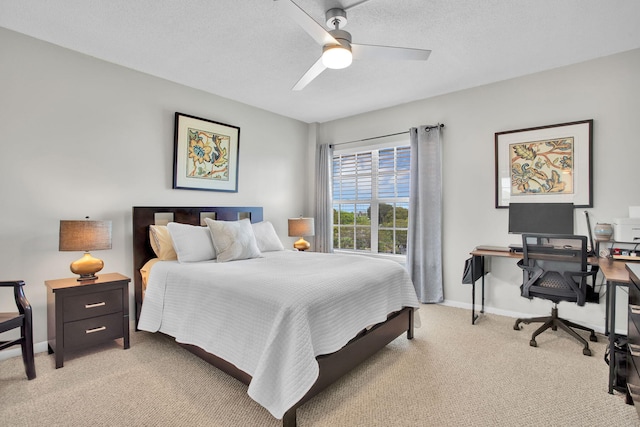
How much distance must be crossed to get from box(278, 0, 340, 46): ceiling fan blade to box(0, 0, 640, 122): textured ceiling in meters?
0.30

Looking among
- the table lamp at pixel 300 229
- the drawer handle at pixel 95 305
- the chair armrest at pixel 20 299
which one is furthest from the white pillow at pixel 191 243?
the table lamp at pixel 300 229

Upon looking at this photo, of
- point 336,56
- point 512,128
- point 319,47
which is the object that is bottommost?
point 512,128

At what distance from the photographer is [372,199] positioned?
15.6 feet

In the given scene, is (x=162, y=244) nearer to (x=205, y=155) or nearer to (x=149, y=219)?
(x=149, y=219)

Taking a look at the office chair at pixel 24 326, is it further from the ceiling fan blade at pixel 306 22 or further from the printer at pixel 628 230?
the printer at pixel 628 230

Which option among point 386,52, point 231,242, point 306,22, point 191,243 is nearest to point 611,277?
point 386,52

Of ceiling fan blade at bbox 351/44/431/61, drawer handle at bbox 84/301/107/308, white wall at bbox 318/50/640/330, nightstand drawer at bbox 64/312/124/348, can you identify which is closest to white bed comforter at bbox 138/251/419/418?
nightstand drawer at bbox 64/312/124/348

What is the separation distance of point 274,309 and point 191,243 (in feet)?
5.15

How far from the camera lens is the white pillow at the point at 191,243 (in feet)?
9.84

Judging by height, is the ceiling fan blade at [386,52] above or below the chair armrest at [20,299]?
above

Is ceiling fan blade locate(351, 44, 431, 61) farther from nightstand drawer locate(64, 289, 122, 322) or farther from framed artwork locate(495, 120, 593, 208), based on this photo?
nightstand drawer locate(64, 289, 122, 322)

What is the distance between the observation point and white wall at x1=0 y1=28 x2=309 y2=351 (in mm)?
2590

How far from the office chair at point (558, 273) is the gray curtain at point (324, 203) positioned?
2702 mm

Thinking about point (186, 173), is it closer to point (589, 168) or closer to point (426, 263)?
point (426, 263)
